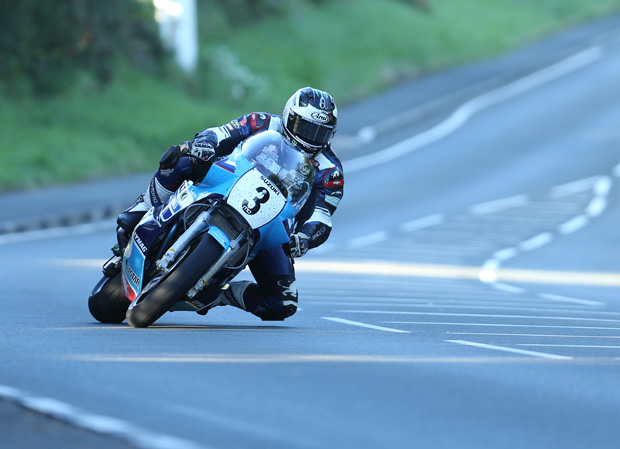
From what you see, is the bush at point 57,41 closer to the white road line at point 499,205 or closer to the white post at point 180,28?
the white post at point 180,28

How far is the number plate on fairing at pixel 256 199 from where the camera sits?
879 cm

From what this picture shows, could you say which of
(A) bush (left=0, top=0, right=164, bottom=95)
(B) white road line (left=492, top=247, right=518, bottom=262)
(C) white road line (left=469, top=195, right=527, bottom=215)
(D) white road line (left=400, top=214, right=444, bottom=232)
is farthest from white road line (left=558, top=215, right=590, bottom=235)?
(A) bush (left=0, top=0, right=164, bottom=95)

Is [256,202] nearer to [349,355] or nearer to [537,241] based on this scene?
[349,355]

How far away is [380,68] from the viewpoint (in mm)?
43844

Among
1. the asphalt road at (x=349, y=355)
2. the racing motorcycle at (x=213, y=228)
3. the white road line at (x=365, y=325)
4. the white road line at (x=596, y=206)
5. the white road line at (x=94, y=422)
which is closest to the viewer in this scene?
the white road line at (x=94, y=422)

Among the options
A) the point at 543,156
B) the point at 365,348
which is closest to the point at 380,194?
the point at 543,156

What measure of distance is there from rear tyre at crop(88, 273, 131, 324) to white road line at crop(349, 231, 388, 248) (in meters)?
12.4

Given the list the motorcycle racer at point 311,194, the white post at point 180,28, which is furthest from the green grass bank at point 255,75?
the motorcycle racer at point 311,194

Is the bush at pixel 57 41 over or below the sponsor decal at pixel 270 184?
over

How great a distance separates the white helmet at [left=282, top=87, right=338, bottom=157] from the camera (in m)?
9.48

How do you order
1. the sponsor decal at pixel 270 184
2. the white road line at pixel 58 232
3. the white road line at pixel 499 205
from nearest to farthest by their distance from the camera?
the sponsor decal at pixel 270 184, the white road line at pixel 58 232, the white road line at pixel 499 205

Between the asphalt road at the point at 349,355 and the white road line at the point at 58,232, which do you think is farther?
the white road line at the point at 58,232

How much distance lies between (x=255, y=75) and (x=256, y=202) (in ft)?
103

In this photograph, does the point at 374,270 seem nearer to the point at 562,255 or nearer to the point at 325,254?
the point at 325,254
